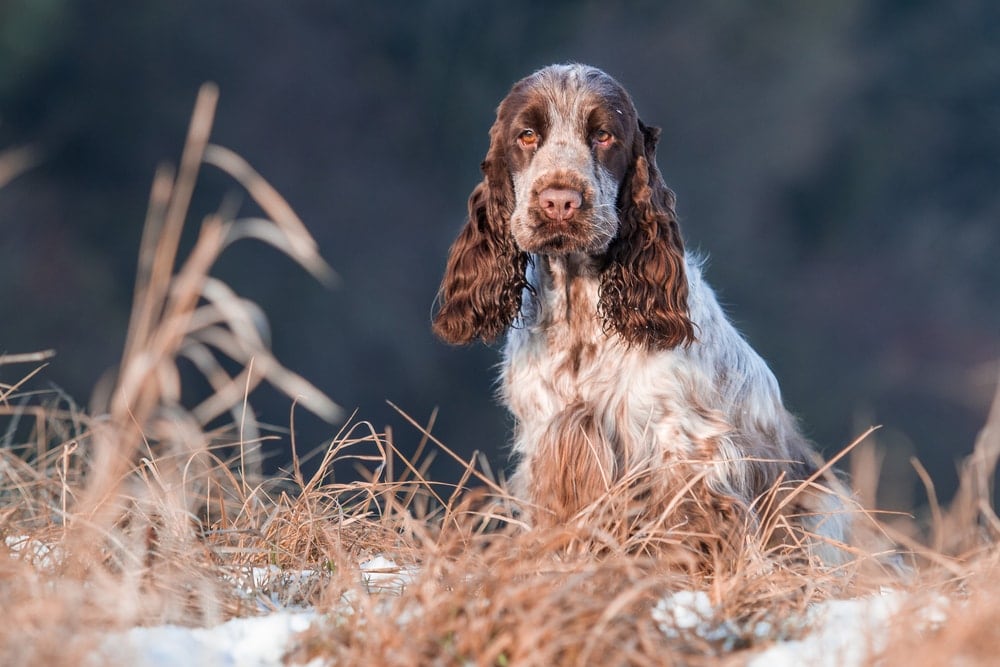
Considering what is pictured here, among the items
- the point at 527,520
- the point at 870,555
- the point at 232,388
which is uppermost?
the point at 232,388

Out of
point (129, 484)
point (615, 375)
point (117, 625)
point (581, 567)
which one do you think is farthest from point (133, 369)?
point (615, 375)

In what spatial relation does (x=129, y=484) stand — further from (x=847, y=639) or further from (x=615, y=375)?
(x=847, y=639)

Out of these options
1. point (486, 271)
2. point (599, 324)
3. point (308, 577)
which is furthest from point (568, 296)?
point (308, 577)

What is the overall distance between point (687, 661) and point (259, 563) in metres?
1.02

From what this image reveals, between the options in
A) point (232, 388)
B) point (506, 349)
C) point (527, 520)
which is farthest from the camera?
point (506, 349)

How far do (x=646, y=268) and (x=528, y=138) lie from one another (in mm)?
458

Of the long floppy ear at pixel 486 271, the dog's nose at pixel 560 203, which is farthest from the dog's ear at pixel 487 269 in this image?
the dog's nose at pixel 560 203

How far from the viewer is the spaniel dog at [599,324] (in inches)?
115

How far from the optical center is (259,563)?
91.7 inches

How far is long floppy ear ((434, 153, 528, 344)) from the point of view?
126 inches

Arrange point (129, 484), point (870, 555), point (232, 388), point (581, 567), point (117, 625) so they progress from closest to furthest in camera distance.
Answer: point (117, 625) < point (232, 388) < point (581, 567) < point (870, 555) < point (129, 484)

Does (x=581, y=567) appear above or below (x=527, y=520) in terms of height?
above

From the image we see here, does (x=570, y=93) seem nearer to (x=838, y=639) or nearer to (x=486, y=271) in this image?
(x=486, y=271)

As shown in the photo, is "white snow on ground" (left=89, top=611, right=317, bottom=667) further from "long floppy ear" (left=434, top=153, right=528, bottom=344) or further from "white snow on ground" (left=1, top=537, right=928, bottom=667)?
"long floppy ear" (left=434, top=153, right=528, bottom=344)
